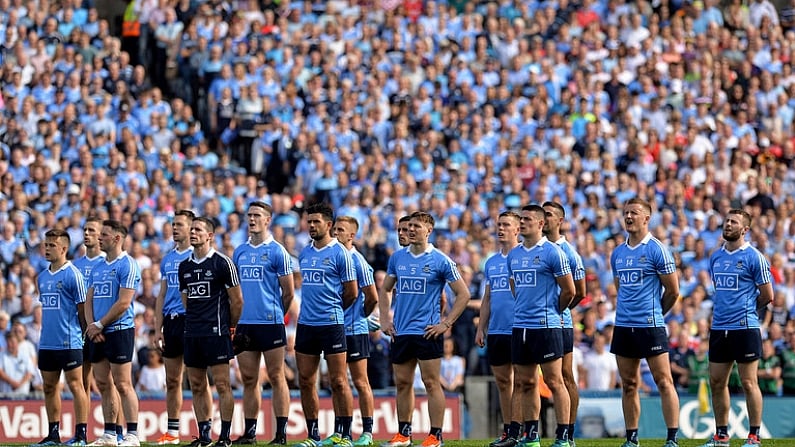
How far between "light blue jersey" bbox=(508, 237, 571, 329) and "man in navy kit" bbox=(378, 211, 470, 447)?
79 cm

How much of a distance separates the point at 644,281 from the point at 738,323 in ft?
4.17

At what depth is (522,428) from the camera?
639 inches

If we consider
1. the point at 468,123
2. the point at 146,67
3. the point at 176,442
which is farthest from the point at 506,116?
the point at 176,442

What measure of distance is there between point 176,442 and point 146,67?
43.6 ft

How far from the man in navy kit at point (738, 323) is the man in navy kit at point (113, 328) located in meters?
6.18

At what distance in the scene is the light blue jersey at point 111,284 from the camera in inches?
640

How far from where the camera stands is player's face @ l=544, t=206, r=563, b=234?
15.5 meters

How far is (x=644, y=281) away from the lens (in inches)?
591

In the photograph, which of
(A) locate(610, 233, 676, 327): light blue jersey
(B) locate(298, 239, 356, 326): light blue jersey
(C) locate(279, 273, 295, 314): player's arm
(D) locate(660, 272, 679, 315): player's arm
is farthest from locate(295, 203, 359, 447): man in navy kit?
(D) locate(660, 272, 679, 315): player's arm

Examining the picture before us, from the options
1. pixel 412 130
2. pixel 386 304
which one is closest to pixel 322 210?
pixel 386 304

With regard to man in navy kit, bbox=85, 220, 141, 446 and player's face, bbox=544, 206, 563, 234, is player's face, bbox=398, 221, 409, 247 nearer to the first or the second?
player's face, bbox=544, 206, 563, 234

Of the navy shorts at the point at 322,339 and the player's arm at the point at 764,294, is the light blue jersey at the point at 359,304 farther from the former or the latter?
the player's arm at the point at 764,294

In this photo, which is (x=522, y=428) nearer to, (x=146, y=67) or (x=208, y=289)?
(x=208, y=289)

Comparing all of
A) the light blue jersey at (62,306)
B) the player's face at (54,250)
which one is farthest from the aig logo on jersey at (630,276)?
the player's face at (54,250)
